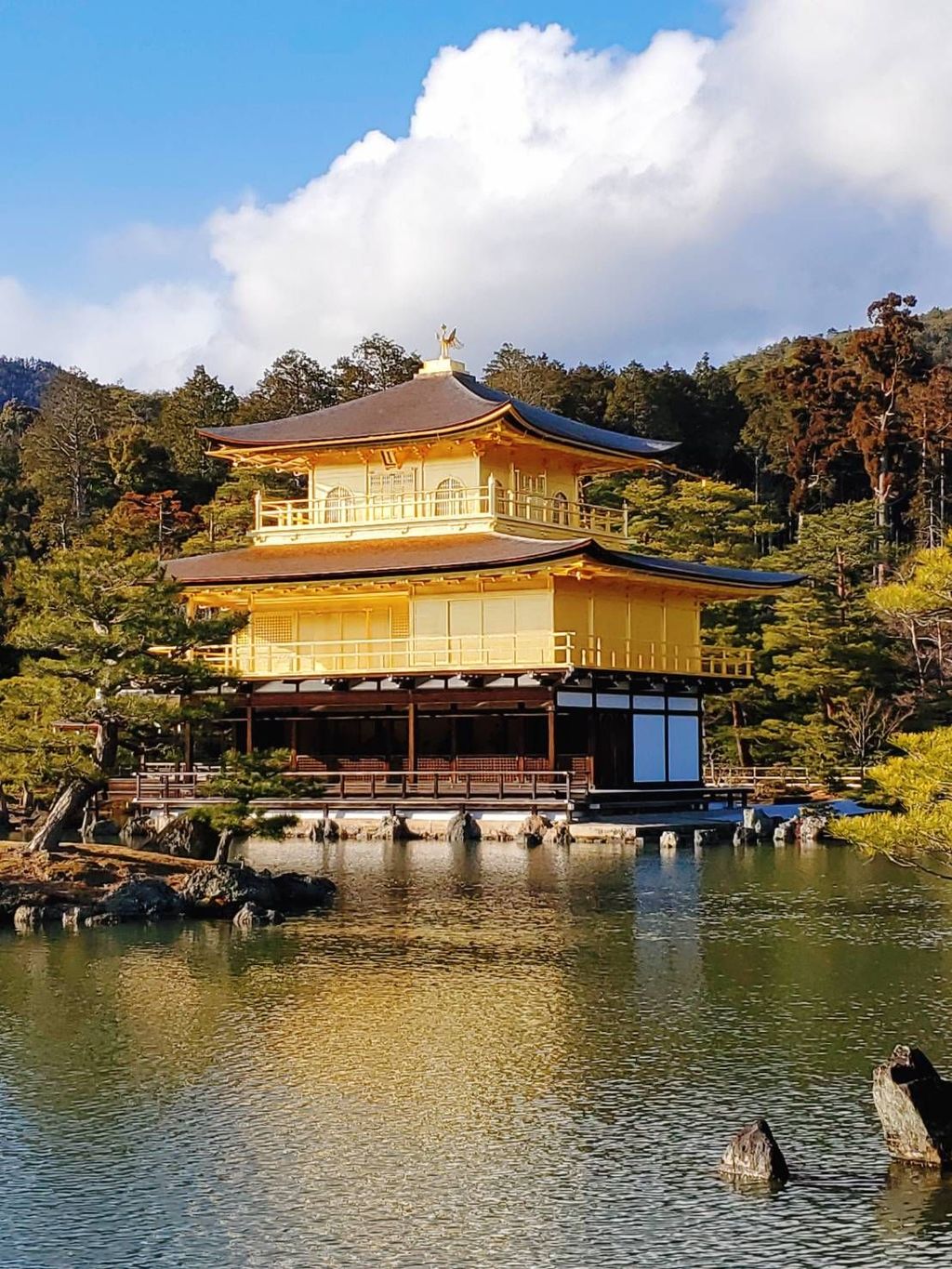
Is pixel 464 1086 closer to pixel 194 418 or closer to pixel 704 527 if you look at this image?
pixel 704 527

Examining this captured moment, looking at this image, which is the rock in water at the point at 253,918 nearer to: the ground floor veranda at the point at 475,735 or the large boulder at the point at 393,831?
the large boulder at the point at 393,831

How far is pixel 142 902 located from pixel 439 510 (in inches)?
752

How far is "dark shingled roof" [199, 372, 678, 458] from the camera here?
35.7 metres

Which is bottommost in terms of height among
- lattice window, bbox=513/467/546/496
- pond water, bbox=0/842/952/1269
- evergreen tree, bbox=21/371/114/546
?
pond water, bbox=0/842/952/1269

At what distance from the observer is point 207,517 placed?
49938mm

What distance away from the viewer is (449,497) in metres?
36.1

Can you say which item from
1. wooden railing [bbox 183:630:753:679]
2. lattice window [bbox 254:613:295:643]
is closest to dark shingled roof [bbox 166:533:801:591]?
lattice window [bbox 254:613:295:643]

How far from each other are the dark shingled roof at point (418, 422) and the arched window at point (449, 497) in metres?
1.49

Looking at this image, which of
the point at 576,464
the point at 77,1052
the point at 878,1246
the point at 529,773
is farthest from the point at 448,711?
the point at 878,1246

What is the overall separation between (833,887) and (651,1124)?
12.7m

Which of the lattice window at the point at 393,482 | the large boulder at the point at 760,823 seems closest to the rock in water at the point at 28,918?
the large boulder at the point at 760,823

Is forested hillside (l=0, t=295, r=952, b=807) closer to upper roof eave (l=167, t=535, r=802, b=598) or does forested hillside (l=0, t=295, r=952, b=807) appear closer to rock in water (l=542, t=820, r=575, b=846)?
upper roof eave (l=167, t=535, r=802, b=598)

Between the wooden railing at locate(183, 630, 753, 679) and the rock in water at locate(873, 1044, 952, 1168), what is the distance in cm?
2196

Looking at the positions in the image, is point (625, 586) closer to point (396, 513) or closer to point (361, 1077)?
point (396, 513)
